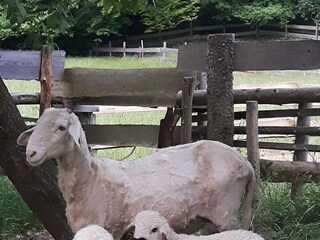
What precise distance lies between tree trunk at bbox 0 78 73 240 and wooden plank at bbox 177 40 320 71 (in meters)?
2.00

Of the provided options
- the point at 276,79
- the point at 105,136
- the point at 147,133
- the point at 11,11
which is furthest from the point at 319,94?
the point at 276,79

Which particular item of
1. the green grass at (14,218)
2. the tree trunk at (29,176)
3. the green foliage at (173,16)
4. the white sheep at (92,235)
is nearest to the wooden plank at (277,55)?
the tree trunk at (29,176)

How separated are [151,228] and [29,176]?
2.27 metres

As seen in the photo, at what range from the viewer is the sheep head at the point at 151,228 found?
312 cm

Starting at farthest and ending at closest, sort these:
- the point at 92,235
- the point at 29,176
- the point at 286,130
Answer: the point at 286,130
the point at 29,176
the point at 92,235

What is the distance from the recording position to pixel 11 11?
200 inches

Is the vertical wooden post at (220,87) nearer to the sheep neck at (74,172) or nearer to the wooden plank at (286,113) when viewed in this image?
the wooden plank at (286,113)

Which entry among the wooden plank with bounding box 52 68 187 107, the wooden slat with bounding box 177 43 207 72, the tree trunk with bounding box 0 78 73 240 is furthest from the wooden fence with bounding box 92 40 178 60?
the tree trunk with bounding box 0 78 73 240

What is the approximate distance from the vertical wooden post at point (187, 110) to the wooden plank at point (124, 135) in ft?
2.07

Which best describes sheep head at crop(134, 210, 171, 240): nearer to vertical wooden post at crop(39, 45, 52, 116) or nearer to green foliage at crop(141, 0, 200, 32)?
vertical wooden post at crop(39, 45, 52, 116)

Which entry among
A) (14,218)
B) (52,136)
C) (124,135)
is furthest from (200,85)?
(52,136)

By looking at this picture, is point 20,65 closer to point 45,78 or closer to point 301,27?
point 45,78

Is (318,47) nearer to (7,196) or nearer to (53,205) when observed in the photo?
(53,205)

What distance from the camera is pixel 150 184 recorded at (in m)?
3.82
